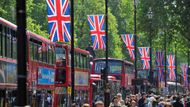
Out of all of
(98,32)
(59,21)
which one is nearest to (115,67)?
(98,32)

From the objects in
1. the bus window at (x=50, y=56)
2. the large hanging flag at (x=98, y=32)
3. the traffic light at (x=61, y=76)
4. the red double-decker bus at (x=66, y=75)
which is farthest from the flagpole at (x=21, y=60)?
the large hanging flag at (x=98, y=32)

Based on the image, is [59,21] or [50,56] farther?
[50,56]

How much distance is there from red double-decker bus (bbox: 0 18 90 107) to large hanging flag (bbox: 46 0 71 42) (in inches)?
25.6

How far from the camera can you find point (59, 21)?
1155 inches

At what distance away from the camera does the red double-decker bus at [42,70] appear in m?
21.1

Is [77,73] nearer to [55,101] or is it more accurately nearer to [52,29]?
[55,101]

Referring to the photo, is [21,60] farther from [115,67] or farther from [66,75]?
[115,67]

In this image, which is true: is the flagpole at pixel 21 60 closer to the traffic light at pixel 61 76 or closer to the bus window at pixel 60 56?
the bus window at pixel 60 56

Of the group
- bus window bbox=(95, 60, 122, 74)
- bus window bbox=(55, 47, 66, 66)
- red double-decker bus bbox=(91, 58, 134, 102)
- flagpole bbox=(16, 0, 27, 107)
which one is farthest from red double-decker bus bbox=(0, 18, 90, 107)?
bus window bbox=(95, 60, 122, 74)

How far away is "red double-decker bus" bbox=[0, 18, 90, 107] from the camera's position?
2109 centimetres

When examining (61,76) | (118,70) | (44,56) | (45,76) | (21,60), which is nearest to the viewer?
(21,60)

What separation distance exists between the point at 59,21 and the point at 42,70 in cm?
231

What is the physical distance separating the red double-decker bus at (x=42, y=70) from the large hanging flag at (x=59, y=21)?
650 mm

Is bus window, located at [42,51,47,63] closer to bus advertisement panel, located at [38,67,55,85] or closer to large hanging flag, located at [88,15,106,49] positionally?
bus advertisement panel, located at [38,67,55,85]
